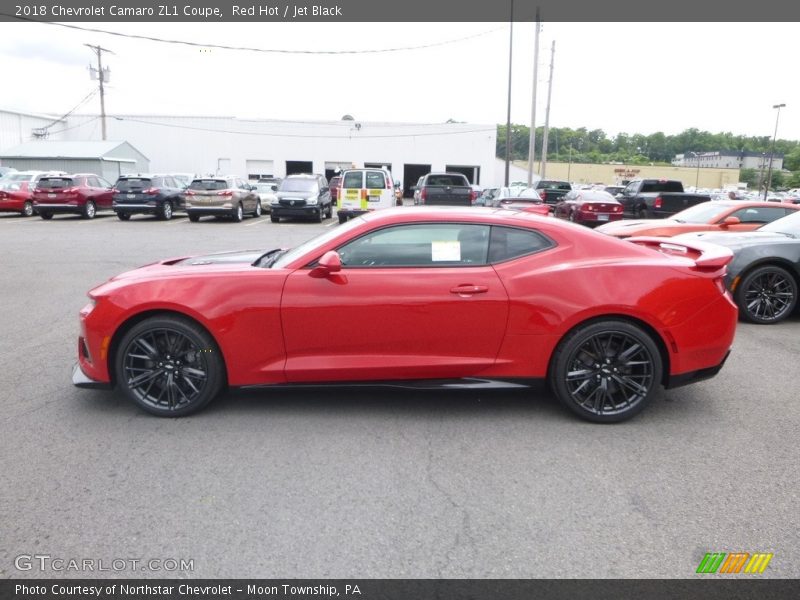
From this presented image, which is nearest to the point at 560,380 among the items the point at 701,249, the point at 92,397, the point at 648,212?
the point at 701,249

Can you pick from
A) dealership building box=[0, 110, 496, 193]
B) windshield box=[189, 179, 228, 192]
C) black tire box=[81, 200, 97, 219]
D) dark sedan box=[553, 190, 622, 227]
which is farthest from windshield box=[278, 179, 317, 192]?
dealership building box=[0, 110, 496, 193]

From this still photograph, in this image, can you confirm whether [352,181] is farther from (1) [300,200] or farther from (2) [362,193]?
(1) [300,200]

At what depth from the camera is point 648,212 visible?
2194 cm

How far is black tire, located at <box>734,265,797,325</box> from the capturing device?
25.0 ft

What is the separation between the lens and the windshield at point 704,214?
11133 millimetres

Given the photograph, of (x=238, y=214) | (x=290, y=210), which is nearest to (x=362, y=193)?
(x=290, y=210)

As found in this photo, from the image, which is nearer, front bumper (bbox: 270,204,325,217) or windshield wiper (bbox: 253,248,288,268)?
windshield wiper (bbox: 253,248,288,268)

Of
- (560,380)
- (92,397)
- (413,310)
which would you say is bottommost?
(92,397)

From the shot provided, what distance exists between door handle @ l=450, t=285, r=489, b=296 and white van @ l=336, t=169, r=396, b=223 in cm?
1614

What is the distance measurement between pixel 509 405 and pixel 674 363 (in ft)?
3.93

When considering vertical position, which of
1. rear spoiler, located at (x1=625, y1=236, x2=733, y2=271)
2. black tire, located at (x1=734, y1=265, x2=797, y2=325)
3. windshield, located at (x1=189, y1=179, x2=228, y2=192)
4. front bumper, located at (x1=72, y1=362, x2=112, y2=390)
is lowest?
front bumper, located at (x1=72, y1=362, x2=112, y2=390)

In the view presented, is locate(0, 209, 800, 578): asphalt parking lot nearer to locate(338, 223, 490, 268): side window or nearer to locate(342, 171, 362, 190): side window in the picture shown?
locate(338, 223, 490, 268): side window

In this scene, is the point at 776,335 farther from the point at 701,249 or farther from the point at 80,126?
the point at 80,126

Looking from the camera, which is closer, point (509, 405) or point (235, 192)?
point (509, 405)
